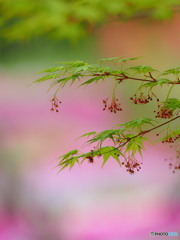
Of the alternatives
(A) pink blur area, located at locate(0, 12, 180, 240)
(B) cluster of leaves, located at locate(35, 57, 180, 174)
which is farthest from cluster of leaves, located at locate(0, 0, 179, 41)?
(B) cluster of leaves, located at locate(35, 57, 180, 174)

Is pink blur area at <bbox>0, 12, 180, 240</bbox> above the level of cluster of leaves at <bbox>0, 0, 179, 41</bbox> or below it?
below

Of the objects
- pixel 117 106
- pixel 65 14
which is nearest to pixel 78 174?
pixel 117 106

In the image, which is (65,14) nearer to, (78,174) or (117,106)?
(117,106)

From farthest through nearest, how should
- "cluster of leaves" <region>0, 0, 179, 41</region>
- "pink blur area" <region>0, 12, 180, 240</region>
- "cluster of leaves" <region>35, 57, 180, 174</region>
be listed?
"pink blur area" <region>0, 12, 180, 240</region>, "cluster of leaves" <region>0, 0, 179, 41</region>, "cluster of leaves" <region>35, 57, 180, 174</region>

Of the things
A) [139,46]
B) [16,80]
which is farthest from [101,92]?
[16,80]

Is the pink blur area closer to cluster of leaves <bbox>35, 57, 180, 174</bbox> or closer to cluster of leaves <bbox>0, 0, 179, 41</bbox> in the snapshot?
cluster of leaves <bbox>0, 0, 179, 41</bbox>

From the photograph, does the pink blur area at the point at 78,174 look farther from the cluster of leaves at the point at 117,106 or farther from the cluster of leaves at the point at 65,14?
the cluster of leaves at the point at 117,106
